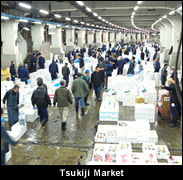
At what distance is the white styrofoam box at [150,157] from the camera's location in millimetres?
4441

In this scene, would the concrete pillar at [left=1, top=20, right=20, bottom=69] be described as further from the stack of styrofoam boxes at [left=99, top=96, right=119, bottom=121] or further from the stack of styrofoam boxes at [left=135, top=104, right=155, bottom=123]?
the stack of styrofoam boxes at [left=135, top=104, right=155, bottom=123]

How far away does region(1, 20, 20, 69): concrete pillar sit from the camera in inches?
618

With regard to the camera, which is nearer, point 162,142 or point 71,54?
point 162,142

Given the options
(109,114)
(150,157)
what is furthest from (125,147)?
(109,114)

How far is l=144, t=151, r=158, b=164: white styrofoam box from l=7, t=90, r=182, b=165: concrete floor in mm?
836

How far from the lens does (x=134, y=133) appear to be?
5.81 m

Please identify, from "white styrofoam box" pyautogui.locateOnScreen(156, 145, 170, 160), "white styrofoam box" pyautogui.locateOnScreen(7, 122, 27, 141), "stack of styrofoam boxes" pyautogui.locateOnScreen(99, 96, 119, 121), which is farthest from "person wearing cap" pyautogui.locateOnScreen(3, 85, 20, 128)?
"white styrofoam box" pyautogui.locateOnScreen(156, 145, 170, 160)

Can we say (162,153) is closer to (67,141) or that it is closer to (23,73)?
(67,141)

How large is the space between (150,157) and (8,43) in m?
13.9

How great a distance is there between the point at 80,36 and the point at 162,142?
1093 inches

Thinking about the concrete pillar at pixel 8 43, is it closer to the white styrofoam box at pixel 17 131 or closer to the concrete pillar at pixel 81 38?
the white styrofoam box at pixel 17 131

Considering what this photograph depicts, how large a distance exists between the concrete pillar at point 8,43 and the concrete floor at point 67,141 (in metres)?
9.49
